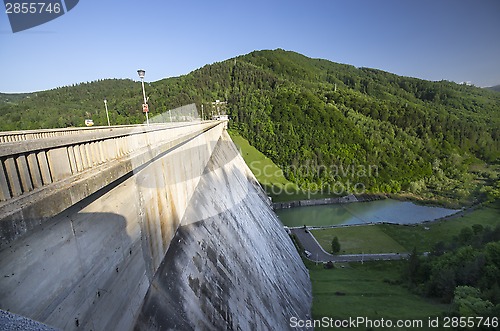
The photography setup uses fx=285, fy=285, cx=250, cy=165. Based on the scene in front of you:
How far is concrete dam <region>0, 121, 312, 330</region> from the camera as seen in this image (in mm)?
3131

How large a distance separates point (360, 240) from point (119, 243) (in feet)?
121

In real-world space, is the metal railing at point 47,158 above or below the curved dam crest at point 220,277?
above

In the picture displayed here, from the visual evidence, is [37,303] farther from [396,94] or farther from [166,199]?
[396,94]

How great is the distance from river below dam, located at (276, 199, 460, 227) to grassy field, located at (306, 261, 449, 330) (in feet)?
51.0

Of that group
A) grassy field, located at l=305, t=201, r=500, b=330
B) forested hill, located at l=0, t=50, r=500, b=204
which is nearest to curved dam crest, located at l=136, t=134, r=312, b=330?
grassy field, located at l=305, t=201, r=500, b=330

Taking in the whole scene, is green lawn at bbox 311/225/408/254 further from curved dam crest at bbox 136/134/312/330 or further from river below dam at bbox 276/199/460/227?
curved dam crest at bbox 136/134/312/330

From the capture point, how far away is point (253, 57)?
175000mm

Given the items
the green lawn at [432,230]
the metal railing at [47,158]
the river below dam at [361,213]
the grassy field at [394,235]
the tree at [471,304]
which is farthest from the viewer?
the river below dam at [361,213]

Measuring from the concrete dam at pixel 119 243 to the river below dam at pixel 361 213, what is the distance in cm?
3336

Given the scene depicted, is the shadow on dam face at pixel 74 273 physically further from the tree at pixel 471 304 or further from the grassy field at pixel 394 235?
the grassy field at pixel 394 235

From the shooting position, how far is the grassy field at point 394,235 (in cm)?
3516

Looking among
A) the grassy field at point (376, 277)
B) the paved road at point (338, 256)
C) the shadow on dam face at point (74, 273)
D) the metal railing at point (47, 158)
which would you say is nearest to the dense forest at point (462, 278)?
the grassy field at point (376, 277)

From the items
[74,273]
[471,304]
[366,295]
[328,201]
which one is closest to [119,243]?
[74,273]

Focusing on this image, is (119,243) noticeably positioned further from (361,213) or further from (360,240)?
(361,213)
